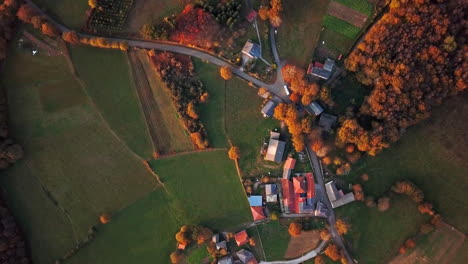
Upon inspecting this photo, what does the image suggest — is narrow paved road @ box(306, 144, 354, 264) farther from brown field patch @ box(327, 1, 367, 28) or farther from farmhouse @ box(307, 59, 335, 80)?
brown field patch @ box(327, 1, 367, 28)

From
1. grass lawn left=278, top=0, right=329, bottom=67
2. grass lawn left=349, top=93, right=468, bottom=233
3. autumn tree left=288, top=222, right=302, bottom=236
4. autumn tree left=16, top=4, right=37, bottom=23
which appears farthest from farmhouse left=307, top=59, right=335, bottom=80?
autumn tree left=16, top=4, right=37, bottom=23

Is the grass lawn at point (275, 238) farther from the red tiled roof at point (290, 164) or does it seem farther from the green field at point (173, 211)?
the red tiled roof at point (290, 164)

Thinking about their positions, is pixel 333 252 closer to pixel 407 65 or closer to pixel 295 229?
pixel 295 229

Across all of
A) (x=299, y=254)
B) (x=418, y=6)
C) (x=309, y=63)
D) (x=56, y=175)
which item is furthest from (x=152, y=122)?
(x=418, y=6)

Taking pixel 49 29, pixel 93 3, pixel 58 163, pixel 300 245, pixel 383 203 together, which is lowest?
pixel 58 163

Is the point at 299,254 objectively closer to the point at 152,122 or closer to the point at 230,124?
the point at 230,124

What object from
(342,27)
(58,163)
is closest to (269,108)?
(342,27)

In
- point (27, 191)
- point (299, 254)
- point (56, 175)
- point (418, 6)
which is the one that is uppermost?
A: point (418, 6)
